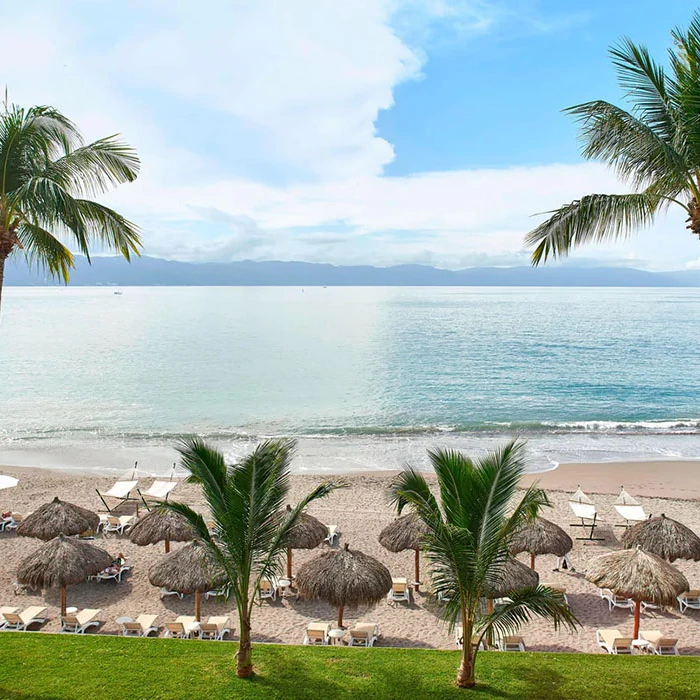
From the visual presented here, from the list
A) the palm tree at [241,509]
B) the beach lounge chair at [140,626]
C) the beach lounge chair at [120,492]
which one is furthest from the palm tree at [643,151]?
the beach lounge chair at [120,492]

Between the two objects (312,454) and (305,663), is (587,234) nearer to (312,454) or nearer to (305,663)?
(305,663)

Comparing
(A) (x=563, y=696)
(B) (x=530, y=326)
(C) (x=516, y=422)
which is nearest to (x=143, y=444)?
(C) (x=516, y=422)

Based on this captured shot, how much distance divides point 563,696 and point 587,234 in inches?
241

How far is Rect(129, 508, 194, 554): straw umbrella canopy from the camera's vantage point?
1279 centimetres

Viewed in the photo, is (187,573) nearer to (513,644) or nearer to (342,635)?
(342,635)

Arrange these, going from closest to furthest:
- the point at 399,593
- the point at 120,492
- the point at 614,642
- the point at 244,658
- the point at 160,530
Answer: the point at 244,658
the point at 614,642
the point at 399,593
the point at 160,530
the point at 120,492

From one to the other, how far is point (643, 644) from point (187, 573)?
25.8 ft

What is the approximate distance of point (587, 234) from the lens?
27.5ft

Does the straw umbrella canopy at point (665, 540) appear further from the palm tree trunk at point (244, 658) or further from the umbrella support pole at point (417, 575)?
the palm tree trunk at point (244, 658)

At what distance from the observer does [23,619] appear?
10.3 metres

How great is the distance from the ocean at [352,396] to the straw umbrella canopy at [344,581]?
1220cm

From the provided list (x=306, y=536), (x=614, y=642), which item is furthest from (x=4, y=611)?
(x=614, y=642)

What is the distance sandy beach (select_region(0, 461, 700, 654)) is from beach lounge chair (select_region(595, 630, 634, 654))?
0.62ft

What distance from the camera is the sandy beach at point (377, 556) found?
10.6m
